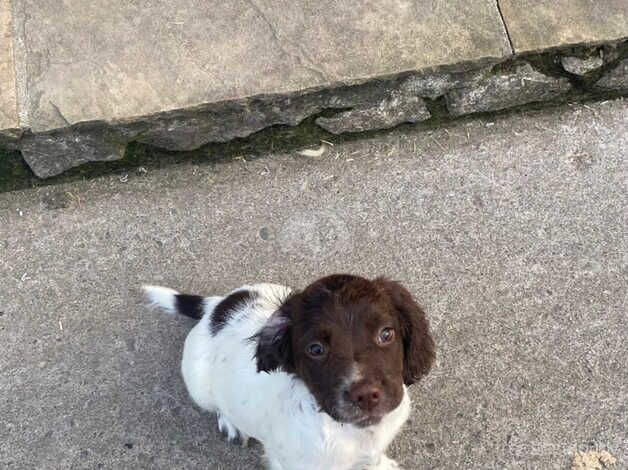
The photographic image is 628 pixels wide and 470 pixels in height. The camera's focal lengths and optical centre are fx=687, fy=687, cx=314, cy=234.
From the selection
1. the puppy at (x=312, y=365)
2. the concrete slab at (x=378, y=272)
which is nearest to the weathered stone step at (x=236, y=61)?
the concrete slab at (x=378, y=272)

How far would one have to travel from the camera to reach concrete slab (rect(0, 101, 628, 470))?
10.8 ft

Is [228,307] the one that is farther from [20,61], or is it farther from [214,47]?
[20,61]

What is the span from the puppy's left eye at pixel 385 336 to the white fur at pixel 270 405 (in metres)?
0.33

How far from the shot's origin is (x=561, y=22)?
12.0 feet

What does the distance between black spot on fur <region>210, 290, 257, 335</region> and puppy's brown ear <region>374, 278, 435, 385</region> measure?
69 centimetres

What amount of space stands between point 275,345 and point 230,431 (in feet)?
3.09

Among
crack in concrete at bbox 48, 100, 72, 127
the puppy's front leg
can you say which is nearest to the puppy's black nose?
the puppy's front leg

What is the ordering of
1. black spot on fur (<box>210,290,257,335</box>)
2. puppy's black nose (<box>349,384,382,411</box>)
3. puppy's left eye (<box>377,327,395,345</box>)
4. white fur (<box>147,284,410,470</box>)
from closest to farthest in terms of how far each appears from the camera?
puppy's black nose (<box>349,384,382,411</box>)
puppy's left eye (<box>377,327,395,345</box>)
white fur (<box>147,284,410,470</box>)
black spot on fur (<box>210,290,257,335</box>)

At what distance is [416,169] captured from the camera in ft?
12.7

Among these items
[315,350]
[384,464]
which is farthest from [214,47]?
[384,464]

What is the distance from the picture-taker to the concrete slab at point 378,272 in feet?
10.8

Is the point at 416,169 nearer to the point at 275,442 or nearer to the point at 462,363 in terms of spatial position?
the point at 462,363

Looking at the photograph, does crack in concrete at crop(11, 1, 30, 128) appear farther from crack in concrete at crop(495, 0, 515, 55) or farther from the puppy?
crack in concrete at crop(495, 0, 515, 55)

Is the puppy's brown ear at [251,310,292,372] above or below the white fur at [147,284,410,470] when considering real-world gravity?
above
